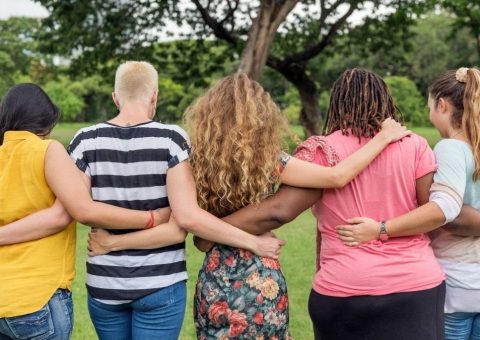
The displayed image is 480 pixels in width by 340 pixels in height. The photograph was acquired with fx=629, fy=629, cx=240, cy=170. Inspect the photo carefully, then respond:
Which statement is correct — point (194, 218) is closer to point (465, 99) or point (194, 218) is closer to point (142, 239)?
point (142, 239)

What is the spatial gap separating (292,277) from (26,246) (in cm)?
465

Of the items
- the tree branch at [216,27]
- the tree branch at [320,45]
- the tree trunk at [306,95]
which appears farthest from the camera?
the tree trunk at [306,95]

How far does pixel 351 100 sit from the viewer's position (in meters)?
2.74

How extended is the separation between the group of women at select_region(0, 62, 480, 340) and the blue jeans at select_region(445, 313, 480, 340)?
74mm

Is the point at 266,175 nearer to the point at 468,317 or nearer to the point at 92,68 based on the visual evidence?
the point at 468,317

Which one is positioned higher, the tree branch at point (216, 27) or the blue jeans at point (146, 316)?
the tree branch at point (216, 27)

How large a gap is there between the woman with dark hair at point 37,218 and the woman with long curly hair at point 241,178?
10.5 inches

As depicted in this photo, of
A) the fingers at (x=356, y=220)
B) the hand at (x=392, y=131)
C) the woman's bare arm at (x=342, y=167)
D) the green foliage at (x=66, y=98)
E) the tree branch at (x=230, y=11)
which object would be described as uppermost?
the tree branch at (x=230, y=11)

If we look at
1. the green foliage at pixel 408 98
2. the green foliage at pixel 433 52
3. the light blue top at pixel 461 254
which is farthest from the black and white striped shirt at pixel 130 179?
the green foliage at pixel 408 98

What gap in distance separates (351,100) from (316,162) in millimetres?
314

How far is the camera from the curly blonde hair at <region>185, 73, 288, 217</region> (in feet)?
8.71

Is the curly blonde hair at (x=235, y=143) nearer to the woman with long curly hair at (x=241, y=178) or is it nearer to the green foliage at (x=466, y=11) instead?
the woman with long curly hair at (x=241, y=178)

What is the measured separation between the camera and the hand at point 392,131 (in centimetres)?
262

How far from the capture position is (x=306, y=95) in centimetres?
2152
